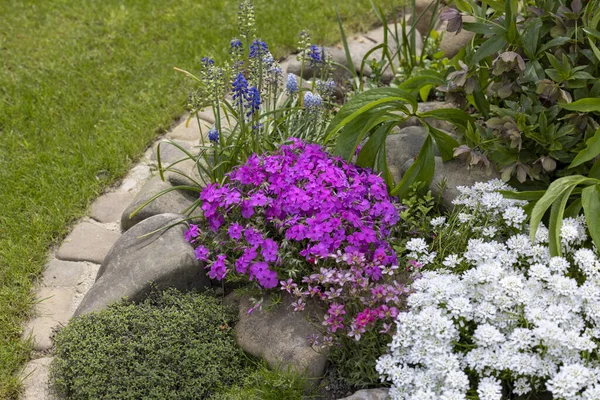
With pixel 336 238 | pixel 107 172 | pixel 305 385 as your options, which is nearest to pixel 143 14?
pixel 107 172

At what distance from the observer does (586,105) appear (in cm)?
279

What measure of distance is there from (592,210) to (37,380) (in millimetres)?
2355

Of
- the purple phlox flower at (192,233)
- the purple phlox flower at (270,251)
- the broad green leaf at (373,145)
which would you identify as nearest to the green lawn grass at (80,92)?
the purple phlox flower at (192,233)

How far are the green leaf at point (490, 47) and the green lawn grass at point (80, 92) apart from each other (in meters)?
2.14

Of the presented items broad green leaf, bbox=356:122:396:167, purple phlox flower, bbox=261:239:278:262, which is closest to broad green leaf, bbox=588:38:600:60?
broad green leaf, bbox=356:122:396:167

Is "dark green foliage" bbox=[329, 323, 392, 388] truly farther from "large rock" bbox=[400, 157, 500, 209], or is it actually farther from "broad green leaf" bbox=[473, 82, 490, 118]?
"broad green leaf" bbox=[473, 82, 490, 118]

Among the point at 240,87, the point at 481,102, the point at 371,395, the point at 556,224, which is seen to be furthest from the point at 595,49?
the point at 371,395

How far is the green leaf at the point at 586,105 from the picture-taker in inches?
109

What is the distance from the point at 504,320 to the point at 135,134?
106 inches

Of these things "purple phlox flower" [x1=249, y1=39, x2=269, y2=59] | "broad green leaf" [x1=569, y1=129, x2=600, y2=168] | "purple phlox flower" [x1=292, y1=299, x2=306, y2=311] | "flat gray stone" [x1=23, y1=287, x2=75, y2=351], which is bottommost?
"flat gray stone" [x1=23, y1=287, x2=75, y2=351]

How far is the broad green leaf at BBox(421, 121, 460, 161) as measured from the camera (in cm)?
322

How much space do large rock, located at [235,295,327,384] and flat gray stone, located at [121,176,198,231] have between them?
2.64 ft

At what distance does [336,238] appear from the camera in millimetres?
2809

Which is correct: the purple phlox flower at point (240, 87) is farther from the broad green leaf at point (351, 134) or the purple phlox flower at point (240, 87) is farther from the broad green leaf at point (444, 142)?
the broad green leaf at point (444, 142)
